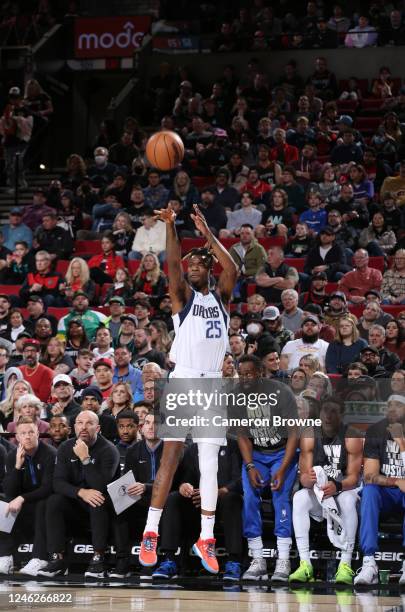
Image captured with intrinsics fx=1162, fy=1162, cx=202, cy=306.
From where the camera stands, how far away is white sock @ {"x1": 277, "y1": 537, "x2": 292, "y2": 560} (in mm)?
8979

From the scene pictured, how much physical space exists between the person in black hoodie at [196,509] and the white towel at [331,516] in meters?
0.65

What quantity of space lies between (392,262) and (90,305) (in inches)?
151

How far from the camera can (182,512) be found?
30.6ft

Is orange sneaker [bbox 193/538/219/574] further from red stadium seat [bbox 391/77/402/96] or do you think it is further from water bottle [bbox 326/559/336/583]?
red stadium seat [bbox 391/77/402/96]

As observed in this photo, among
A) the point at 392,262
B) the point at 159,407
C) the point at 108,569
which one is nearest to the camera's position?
the point at 159,407

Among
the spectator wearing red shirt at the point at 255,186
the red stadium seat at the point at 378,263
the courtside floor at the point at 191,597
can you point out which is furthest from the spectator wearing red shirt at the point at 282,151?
the courtside floor at the point at 191,597

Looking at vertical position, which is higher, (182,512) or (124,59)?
(124,59)

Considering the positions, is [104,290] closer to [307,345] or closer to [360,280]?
[360,280]

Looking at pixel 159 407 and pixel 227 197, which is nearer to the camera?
pixel 159 407

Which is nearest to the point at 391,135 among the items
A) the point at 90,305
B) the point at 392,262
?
the point at 392,262

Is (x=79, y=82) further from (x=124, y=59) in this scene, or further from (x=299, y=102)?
(x=299, y=102)

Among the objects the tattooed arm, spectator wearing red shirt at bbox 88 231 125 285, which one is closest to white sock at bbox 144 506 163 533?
the tattooed arm

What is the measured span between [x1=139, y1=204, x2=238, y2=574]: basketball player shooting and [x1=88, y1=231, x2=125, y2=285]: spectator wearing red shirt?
6.85 m

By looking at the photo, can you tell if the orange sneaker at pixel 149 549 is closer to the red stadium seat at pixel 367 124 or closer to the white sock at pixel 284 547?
the white sock at pixel 284 547
